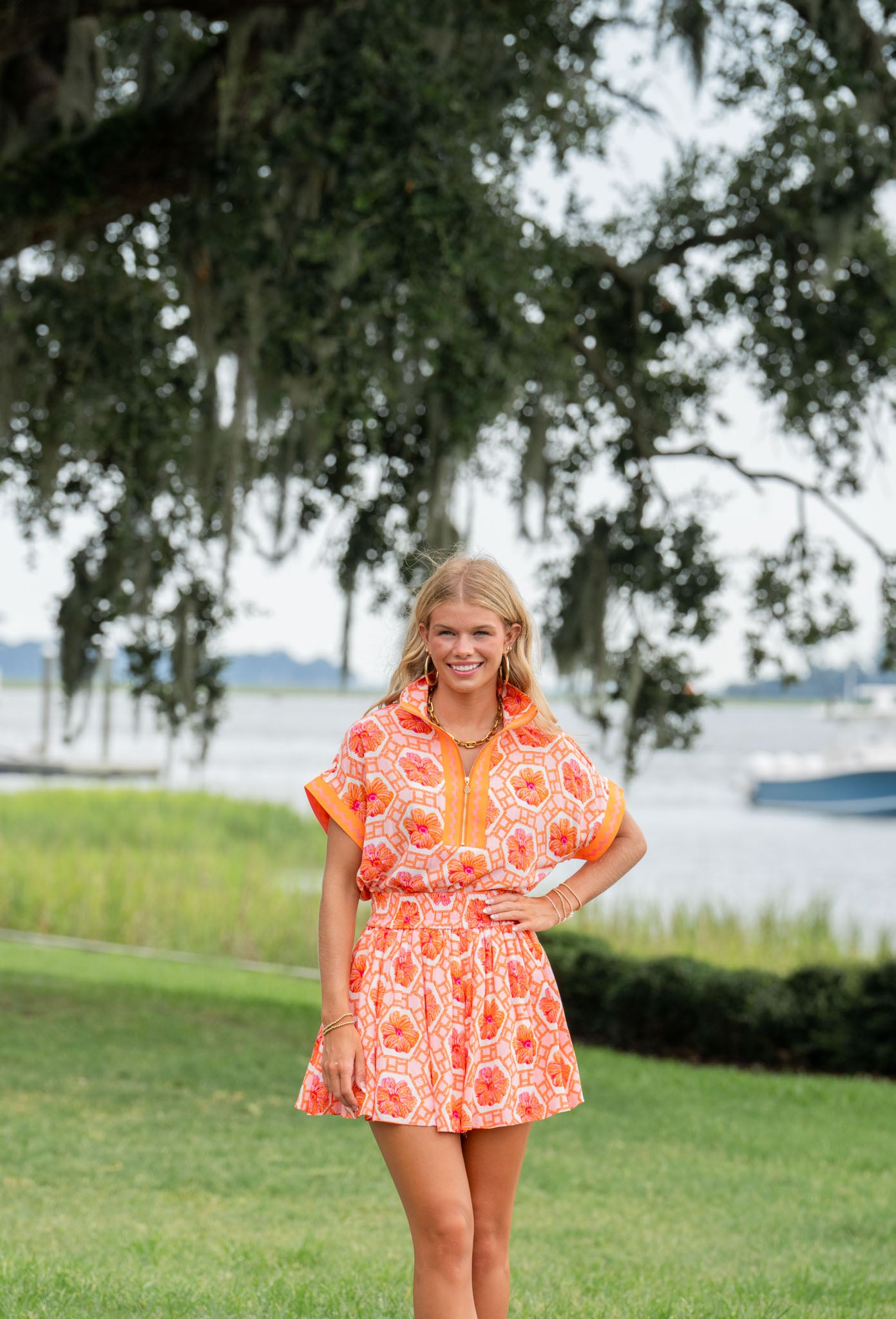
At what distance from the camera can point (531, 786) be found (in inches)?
97.8

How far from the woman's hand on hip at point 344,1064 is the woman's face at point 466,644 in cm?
61

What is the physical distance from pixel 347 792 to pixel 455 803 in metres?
0.18

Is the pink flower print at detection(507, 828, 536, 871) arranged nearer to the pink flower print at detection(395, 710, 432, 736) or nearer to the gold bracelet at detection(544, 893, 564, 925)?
the gold bracelet at detection(544, 893, 564, 925)

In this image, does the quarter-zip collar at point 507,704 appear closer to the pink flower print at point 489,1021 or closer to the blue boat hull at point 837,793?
the pink flower print at point 489,1021

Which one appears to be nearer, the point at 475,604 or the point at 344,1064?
the point at 344,1064

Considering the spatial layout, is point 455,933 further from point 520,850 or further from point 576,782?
point 576,782

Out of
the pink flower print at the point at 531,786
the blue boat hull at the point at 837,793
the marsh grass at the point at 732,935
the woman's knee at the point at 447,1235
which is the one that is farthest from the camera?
the blue boat hull at the point at 837,793

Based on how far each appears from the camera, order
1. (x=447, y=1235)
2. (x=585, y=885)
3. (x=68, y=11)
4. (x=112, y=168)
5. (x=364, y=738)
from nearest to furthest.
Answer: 1. (x=447, y=1235)
2. (x=364, y=738)
3. (x=585, y=885)
4. (x=68, y=11)
5. (x=112, y=168)

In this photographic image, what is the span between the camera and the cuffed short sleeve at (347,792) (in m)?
2.44

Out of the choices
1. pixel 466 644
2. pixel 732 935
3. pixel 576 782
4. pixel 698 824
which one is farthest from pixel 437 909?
pixel 698 824

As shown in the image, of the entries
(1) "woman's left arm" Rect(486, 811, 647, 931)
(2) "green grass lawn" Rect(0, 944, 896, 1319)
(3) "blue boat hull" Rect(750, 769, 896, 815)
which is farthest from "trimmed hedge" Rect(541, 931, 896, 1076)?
(3) "blue boat hull" Rect(750, 769, 896, 815)

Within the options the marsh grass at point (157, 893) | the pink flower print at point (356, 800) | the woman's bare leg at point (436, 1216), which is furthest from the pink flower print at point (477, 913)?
the marsh grass at point (157, 893)

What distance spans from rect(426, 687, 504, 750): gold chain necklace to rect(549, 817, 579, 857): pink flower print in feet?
0.63

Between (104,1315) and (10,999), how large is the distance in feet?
19.3
